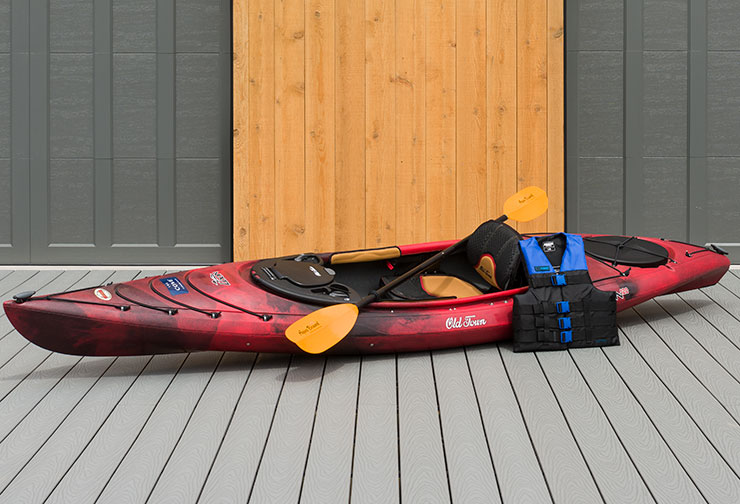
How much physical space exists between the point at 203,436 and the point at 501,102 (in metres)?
2.86

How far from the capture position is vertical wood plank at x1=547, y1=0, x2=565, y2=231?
14.4 ft

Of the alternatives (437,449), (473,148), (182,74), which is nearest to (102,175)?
(182,74)

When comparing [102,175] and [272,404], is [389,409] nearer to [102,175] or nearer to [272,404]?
[272,404]

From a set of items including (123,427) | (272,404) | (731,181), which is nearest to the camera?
(123,427)

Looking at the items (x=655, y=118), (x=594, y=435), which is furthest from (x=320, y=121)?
(x=594, y=435)

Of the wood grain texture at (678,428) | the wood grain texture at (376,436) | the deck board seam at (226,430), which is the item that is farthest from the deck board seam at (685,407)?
the deck board seam at (226,430)

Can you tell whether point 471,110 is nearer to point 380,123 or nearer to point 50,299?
point 380,123

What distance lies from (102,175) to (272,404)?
109 inches

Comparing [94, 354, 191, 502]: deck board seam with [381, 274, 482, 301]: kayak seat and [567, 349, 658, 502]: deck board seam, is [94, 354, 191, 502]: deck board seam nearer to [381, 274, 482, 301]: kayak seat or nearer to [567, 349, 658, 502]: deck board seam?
[381, 274, 482, 301]: kayak seat

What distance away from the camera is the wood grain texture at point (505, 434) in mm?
1901

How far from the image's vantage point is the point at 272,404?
8.12 feet

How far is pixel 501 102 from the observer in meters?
4.43

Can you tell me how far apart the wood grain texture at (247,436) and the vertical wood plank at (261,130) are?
162 cm

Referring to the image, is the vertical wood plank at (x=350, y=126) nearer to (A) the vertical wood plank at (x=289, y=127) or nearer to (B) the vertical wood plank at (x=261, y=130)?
(A) the vertical wood plank at (x=289, y=127)
